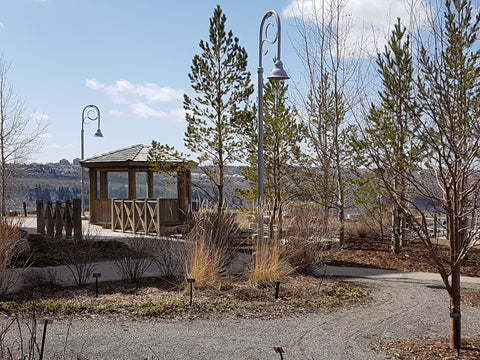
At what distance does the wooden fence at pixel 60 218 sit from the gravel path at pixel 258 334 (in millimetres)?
7132

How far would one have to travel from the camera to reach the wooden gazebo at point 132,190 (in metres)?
15.9

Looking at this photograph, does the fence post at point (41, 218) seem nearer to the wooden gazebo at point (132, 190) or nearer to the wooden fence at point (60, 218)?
the wooden fence at point (60, 218)

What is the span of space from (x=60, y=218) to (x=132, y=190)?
3364 mm

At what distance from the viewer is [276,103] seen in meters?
14.1

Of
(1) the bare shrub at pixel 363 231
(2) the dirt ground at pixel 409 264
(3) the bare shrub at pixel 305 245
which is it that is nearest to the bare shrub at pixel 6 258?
(3) the bare shrub at pixel 305 245

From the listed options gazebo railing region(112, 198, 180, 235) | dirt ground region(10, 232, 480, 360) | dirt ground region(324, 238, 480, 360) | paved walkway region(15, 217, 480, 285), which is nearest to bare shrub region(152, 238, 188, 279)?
dirt ground region(10, 232, 480, 360)

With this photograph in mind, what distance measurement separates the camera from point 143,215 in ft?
52.0

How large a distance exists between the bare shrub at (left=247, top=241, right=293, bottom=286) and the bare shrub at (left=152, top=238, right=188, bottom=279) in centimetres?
94

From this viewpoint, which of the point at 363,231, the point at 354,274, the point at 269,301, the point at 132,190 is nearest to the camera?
the point at 269,301

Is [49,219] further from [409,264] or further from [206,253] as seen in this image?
[409,264]

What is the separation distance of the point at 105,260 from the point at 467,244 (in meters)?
7.35

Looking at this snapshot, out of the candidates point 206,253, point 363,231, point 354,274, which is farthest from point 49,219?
point 354,274

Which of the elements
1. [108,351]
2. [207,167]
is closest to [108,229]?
[207,167]

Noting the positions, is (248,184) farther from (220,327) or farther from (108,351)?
(108,351)
